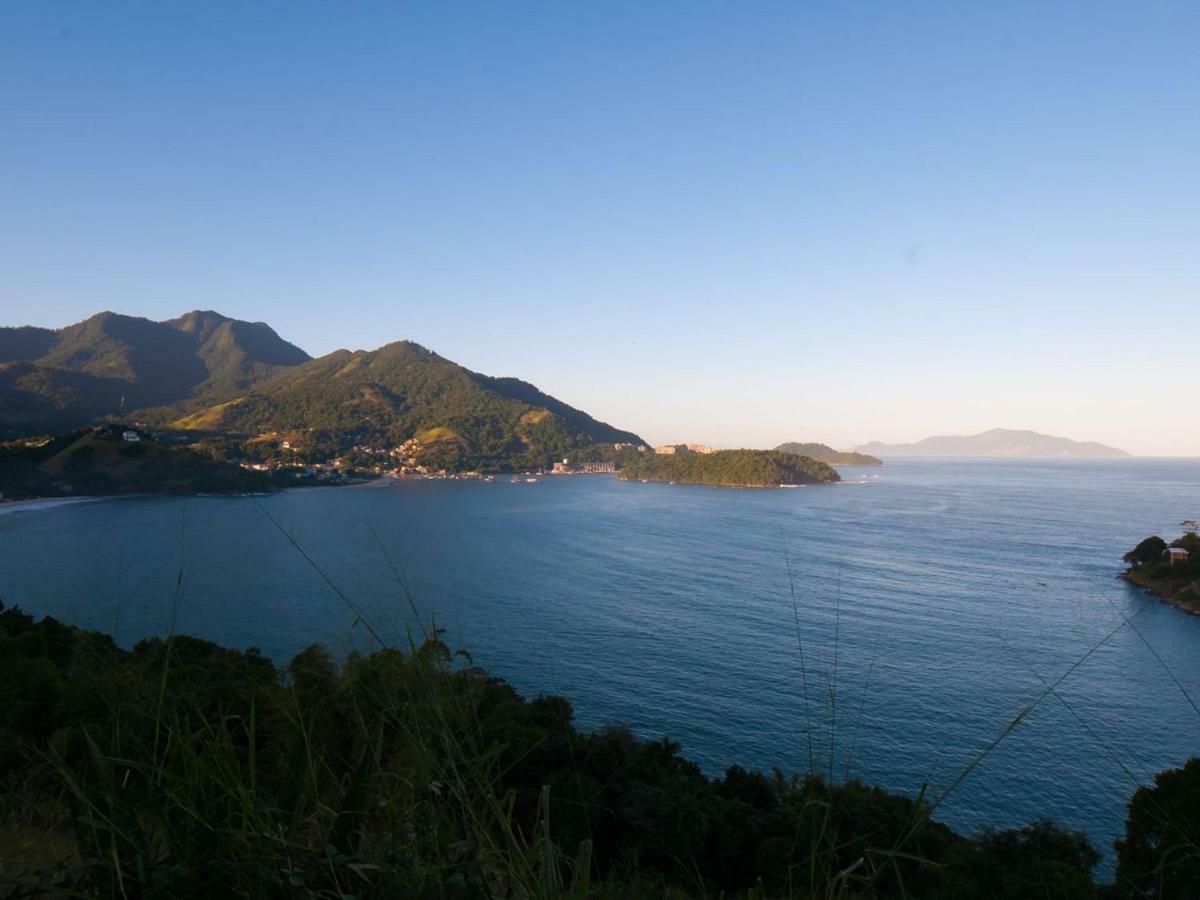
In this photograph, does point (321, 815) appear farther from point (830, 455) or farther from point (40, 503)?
point (830, 455)

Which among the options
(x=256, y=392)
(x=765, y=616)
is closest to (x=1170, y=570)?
(x=765, y=616)

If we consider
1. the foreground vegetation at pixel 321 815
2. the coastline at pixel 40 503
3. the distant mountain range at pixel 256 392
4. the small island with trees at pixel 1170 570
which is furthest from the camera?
the distant mountain range at pixel 256 392

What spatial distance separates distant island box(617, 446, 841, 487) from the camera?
265 ft

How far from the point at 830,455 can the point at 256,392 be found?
10879cm

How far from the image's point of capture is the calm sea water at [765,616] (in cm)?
1395

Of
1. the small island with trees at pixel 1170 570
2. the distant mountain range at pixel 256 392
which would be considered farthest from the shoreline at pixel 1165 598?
the distant mountain range at pixel 256 392

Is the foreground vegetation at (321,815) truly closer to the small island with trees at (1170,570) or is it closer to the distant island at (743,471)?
the small island with trees at (1170,570)

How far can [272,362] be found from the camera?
155125mm

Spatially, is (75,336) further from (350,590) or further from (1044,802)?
(1044,802)

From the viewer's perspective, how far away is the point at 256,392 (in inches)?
4281

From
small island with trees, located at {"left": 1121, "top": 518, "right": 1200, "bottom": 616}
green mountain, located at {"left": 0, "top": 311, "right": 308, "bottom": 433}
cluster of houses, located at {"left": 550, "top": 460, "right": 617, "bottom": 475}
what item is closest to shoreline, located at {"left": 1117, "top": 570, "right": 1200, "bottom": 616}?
small island with trees, located at {"left": 1121, "top": 518, "right": 1200, "bottom": 616}

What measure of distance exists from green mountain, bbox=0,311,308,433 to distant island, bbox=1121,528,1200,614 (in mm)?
91306

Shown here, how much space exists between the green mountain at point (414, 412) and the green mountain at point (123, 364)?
35.5 feet

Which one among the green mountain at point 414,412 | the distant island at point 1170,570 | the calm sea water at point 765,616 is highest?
the green mountain at point 414,412
